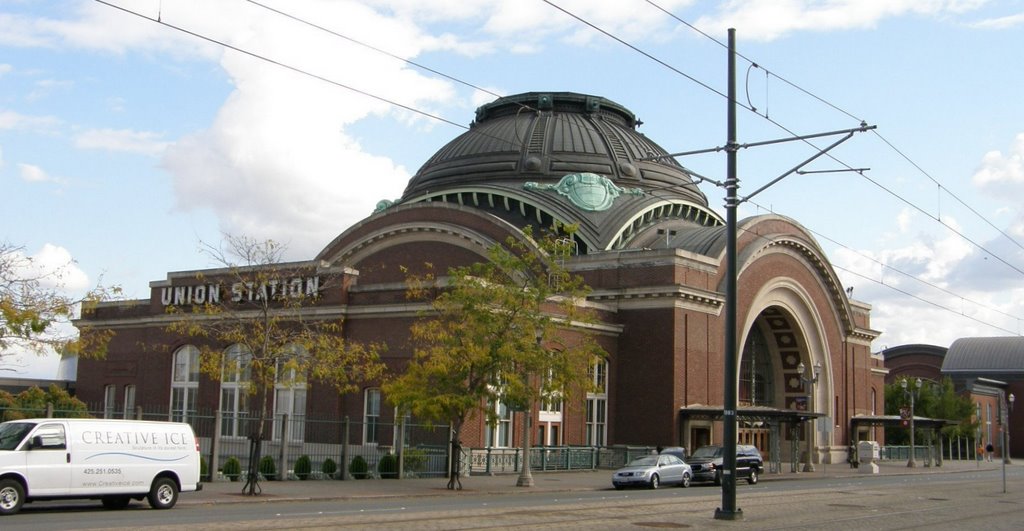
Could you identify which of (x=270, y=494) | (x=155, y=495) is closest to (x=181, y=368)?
(x=270, y=494)

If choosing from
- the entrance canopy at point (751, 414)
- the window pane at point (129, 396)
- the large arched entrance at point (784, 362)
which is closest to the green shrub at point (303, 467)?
the entrance canopy at point (751, 414)

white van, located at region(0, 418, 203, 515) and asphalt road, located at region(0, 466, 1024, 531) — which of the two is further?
white van, located at region(0, 418, 203, 515)

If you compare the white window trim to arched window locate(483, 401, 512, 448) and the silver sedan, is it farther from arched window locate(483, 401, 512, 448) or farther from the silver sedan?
the silver sedan

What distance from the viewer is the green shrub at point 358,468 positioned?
3588cm

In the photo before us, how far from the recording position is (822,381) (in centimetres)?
6325

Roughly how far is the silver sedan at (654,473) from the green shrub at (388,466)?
736 centimetres

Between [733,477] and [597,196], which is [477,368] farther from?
[597,196]

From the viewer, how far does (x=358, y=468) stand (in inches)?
1422

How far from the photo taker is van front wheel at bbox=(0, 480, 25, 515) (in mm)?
21281

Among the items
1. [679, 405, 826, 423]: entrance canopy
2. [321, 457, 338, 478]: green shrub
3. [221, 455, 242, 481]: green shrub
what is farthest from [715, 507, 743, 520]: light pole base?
[679, 405, 826, 423]: entrance canopy

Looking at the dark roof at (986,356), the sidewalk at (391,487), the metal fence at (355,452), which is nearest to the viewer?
the sidewalk at (391,487)

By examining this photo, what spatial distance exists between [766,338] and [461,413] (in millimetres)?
33105

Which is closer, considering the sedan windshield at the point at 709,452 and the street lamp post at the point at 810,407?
the sedan windshield at the point at 709,452

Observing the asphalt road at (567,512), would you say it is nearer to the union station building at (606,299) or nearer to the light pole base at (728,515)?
the light pole base at (728,515)
